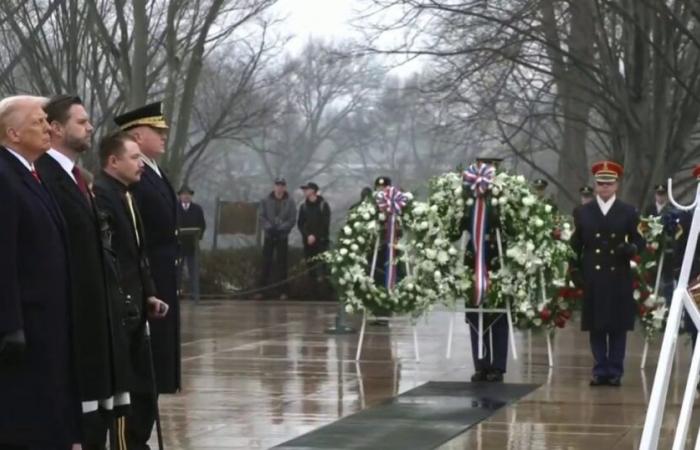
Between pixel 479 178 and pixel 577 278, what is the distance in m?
1.35

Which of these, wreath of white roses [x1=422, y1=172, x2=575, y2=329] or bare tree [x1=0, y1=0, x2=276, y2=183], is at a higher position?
bare tree [x1=0, y1=0, x2=276, y2=183]

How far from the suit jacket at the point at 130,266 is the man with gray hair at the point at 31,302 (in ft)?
5.60

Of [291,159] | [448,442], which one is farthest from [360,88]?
[448,442]

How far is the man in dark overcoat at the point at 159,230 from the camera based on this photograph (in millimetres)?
10102

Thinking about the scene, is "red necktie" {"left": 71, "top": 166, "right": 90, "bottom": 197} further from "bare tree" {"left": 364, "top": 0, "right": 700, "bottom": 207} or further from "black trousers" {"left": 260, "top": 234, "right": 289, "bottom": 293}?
"black trousers" {"left": 260, "top": 234, "right": 289, "bottom": 293}

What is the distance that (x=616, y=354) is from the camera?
51.4 ft

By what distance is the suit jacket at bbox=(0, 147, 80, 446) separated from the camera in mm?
7363

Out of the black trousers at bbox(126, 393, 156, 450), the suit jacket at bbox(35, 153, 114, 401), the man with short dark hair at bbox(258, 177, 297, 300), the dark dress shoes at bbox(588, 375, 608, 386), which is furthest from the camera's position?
the man with short dark hair at bbox(258, 177, 297, 300)

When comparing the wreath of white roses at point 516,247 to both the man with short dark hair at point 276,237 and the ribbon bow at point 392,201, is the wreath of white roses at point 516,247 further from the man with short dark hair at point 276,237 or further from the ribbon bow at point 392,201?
the man with short dark hair at point 276,237

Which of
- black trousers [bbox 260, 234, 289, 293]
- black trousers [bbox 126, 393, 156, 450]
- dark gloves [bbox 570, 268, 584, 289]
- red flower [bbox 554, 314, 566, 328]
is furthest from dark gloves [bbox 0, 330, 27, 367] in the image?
black trousers [bbox 260, 234, 289, 293]

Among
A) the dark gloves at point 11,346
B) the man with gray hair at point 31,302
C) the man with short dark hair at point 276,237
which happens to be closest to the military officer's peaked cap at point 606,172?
the man with gray hair at point 31,302

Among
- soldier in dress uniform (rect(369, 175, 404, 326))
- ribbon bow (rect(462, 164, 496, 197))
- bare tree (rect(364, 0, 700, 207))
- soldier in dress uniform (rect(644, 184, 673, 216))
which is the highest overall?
bare tree (rect(364, 0, 700, 207))

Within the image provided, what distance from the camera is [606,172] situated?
15.6m

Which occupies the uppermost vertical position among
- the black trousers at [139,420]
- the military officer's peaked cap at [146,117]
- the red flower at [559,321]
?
the military officer's peaked cap at [146,117]
